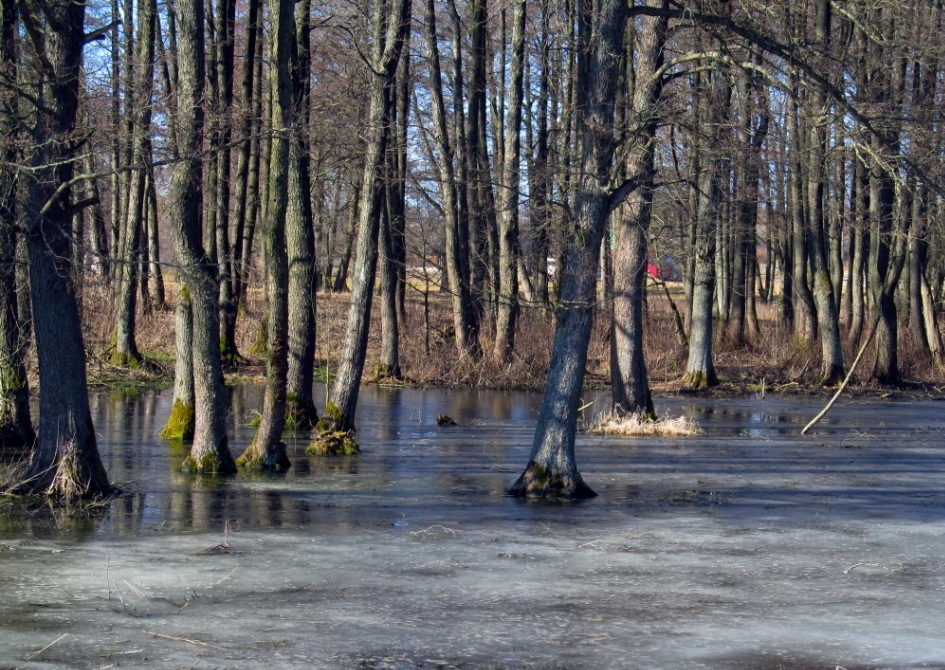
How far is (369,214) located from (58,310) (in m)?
6.38

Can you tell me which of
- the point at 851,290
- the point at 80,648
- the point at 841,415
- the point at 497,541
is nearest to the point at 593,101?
the point at 497,541

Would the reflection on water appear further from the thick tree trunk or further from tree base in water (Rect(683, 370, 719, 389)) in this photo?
tree base in water (Rect(683, 370, 719, 389))

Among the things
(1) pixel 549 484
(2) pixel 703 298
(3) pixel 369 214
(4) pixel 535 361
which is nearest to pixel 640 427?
(3) pixel 369 214

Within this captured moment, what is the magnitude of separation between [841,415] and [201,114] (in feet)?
49.9

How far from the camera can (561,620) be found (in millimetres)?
8250

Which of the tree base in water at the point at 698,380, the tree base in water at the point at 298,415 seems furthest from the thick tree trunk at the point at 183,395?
the tree base in water at the point at 698,380

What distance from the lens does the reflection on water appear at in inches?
471

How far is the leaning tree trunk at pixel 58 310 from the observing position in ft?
39.1

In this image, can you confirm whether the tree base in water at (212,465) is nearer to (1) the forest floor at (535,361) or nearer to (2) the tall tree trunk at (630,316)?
(2) the tall tree trunk at (630,316)

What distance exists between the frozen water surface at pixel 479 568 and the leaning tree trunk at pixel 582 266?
700mm

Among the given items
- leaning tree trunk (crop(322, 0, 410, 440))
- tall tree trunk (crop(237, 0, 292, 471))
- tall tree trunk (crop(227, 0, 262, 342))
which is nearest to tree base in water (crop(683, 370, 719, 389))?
tall tree trunk (crop(227, 0, 262, 342))

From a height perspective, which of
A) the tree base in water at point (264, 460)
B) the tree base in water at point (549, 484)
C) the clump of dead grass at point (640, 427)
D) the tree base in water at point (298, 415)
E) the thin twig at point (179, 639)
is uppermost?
the tree base in water at point (298, 415)

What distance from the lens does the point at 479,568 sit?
32.1ft

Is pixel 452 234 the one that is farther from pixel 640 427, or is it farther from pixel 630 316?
pixel 640 427
